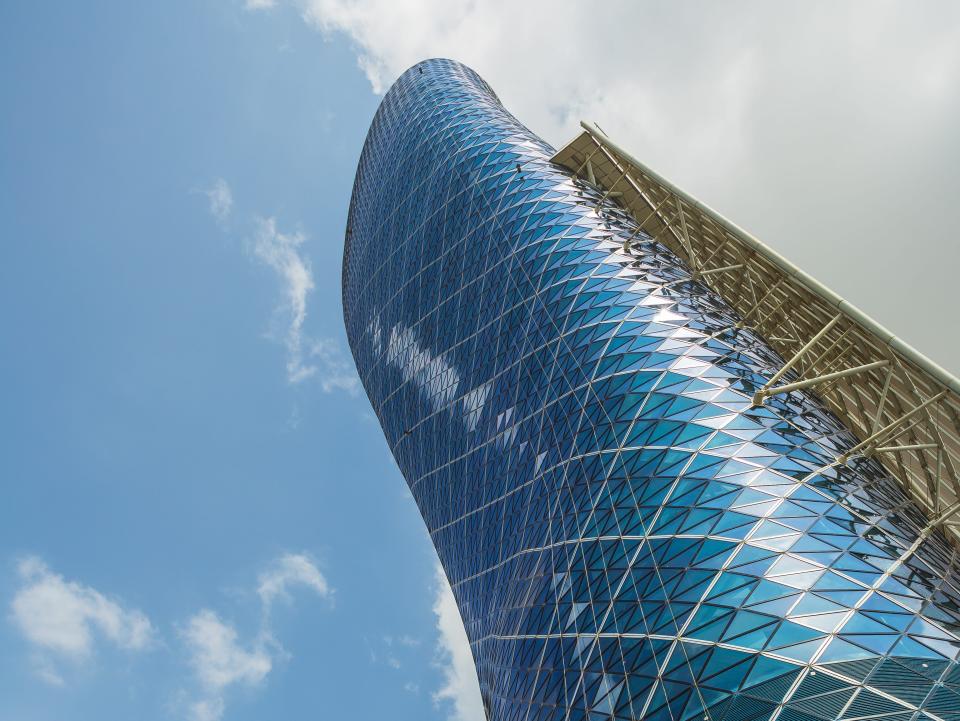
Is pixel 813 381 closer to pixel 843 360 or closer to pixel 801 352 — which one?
pixel 801 352

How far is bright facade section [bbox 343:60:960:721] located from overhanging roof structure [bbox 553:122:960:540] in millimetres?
1041

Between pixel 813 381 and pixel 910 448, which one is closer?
pixel 910 448

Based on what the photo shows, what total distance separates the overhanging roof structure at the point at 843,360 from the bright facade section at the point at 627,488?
3.42 feet

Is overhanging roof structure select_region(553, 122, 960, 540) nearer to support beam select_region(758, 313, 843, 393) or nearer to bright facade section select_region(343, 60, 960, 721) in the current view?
support beam select_region(758, 313, 843, 393)

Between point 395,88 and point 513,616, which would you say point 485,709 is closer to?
point 513,616

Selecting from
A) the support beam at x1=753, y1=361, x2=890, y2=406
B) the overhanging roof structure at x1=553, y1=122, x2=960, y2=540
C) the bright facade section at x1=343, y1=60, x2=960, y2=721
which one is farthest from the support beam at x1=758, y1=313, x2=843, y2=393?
the bright facade section at x1=343, y1=60, x2=960, y2=721

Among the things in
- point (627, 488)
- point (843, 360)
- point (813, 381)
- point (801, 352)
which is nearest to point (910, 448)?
point (813, 381)

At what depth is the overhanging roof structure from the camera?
921 inches

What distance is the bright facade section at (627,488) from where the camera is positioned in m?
18.9

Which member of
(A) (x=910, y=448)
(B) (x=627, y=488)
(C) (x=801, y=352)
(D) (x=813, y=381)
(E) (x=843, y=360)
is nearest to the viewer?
(A) (x=910, y=448)

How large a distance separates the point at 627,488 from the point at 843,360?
43.3 feet

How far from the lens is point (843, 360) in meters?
31.0

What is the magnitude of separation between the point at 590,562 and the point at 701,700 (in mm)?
9195

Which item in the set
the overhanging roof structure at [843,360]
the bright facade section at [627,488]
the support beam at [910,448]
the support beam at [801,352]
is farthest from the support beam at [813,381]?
the support beam at [910,448]
